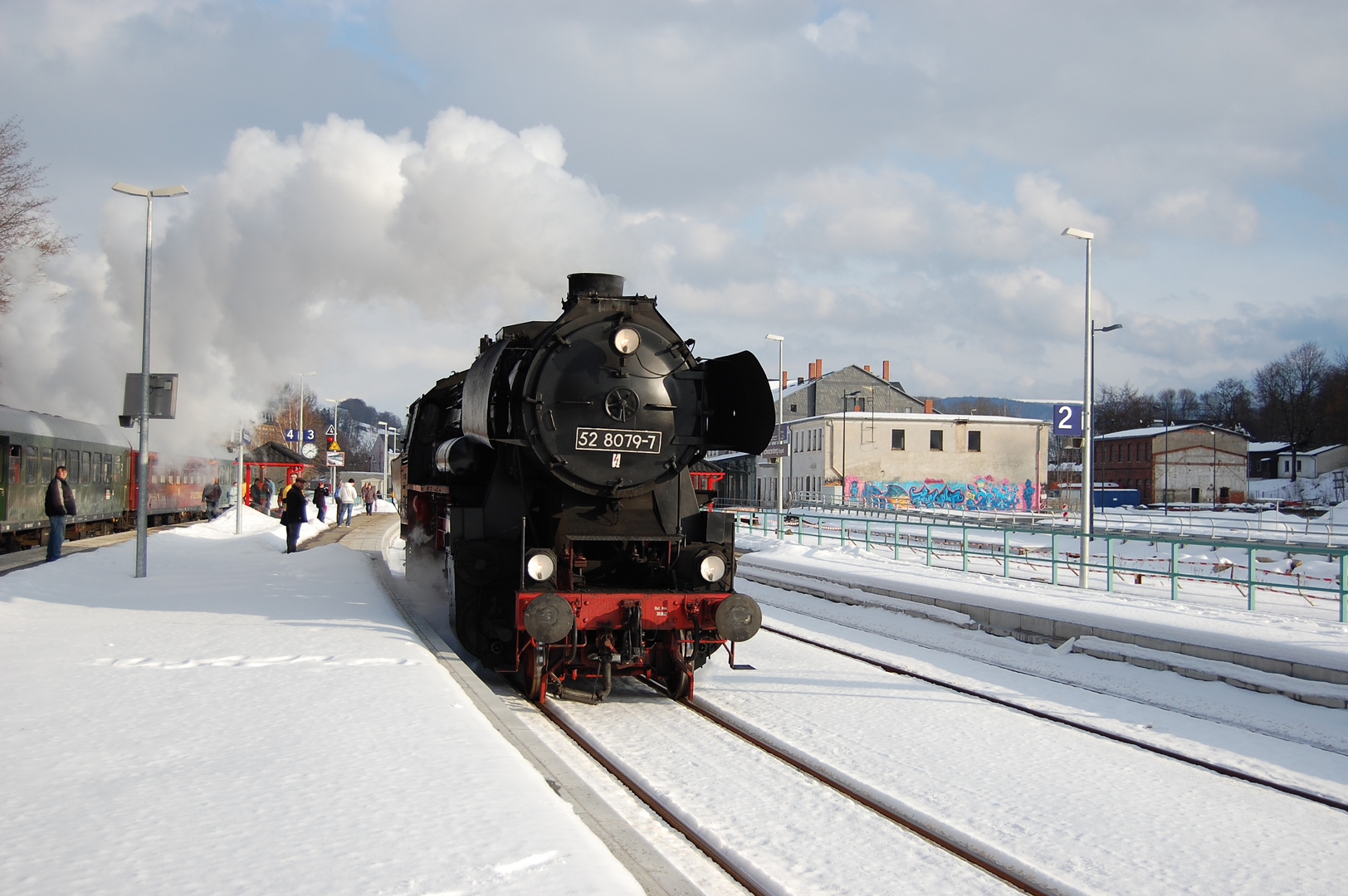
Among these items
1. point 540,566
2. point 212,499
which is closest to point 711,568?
point 540,566

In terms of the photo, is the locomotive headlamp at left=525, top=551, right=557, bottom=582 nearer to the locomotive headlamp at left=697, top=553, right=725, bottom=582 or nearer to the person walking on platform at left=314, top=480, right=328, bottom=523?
the locomotive headlamp at left=697, top=553, right=725, bottom=582

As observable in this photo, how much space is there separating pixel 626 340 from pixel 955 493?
163ft

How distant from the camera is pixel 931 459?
2216 inches

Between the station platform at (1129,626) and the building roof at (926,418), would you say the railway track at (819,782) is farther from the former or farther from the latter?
the building roof at (926,418)

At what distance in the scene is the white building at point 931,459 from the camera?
181ft

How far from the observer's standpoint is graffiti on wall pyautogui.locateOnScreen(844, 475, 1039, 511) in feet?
180

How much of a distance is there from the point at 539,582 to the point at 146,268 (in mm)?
10370

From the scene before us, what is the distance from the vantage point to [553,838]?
Result: 4.28m

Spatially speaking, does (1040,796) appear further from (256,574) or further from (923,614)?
(256,574)

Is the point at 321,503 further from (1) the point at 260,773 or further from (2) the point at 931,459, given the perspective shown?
(2) the point at 931,459

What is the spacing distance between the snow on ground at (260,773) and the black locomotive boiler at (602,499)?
3.05ft

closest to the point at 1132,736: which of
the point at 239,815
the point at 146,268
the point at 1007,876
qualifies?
the point at 1007,876

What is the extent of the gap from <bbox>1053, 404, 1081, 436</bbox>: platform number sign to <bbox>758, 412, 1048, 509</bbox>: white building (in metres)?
35.1

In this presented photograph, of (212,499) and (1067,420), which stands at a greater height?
(1067,420)
